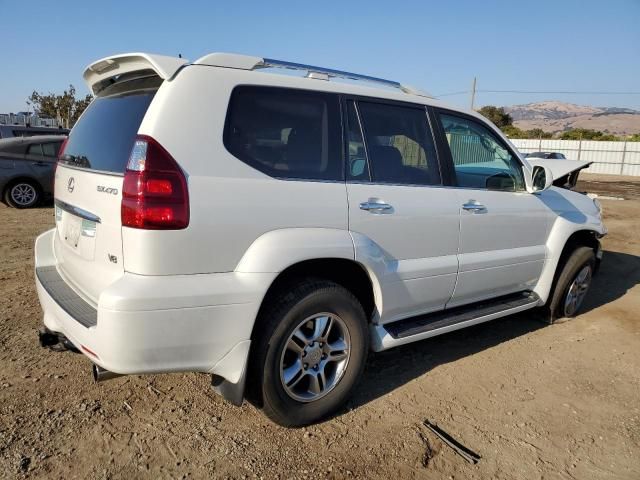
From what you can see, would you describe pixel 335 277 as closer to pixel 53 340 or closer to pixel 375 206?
pixel 375 206

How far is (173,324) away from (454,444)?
5.69 ft

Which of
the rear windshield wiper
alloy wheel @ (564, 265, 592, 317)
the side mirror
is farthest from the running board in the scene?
the rear windshield wiper

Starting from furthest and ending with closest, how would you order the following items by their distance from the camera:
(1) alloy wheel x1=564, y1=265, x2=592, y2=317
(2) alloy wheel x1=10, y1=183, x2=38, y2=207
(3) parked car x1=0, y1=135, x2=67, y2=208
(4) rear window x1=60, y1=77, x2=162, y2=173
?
(2) alloy wheel x1=10, y1=183, x2=38, y2=207 → (3) parked car x1=0, y1=135, x2=67, y2=208 → (1) alloy wheel x1=564, y1=265, x2=592, y2=317 → (4) rear window x1=60, y1=77, x2=162, y2=173

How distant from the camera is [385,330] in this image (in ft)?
11.0

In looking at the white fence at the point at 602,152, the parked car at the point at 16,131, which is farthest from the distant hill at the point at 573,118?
the parked car at the point at 16,131

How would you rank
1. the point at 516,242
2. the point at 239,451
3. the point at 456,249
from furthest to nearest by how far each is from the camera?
the point at 516,242, the point at 456,249, the point at 239,451

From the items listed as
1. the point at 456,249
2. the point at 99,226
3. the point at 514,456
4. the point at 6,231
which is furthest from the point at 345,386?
the point at 6,231

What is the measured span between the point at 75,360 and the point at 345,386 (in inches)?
78.7

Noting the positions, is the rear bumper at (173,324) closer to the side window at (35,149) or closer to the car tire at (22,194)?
the car tire at (22,194)

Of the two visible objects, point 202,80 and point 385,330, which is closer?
point 202,80

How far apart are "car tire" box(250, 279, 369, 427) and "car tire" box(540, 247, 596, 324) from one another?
2.53 m

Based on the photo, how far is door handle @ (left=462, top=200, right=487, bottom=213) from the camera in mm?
3682

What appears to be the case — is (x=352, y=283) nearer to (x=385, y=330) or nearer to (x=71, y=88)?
(x=385, y=330)

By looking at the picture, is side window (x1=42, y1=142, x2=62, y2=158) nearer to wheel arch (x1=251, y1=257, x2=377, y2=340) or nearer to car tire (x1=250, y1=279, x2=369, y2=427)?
wheel arch (x1=251, y1=257, x2=377, y2=340)
